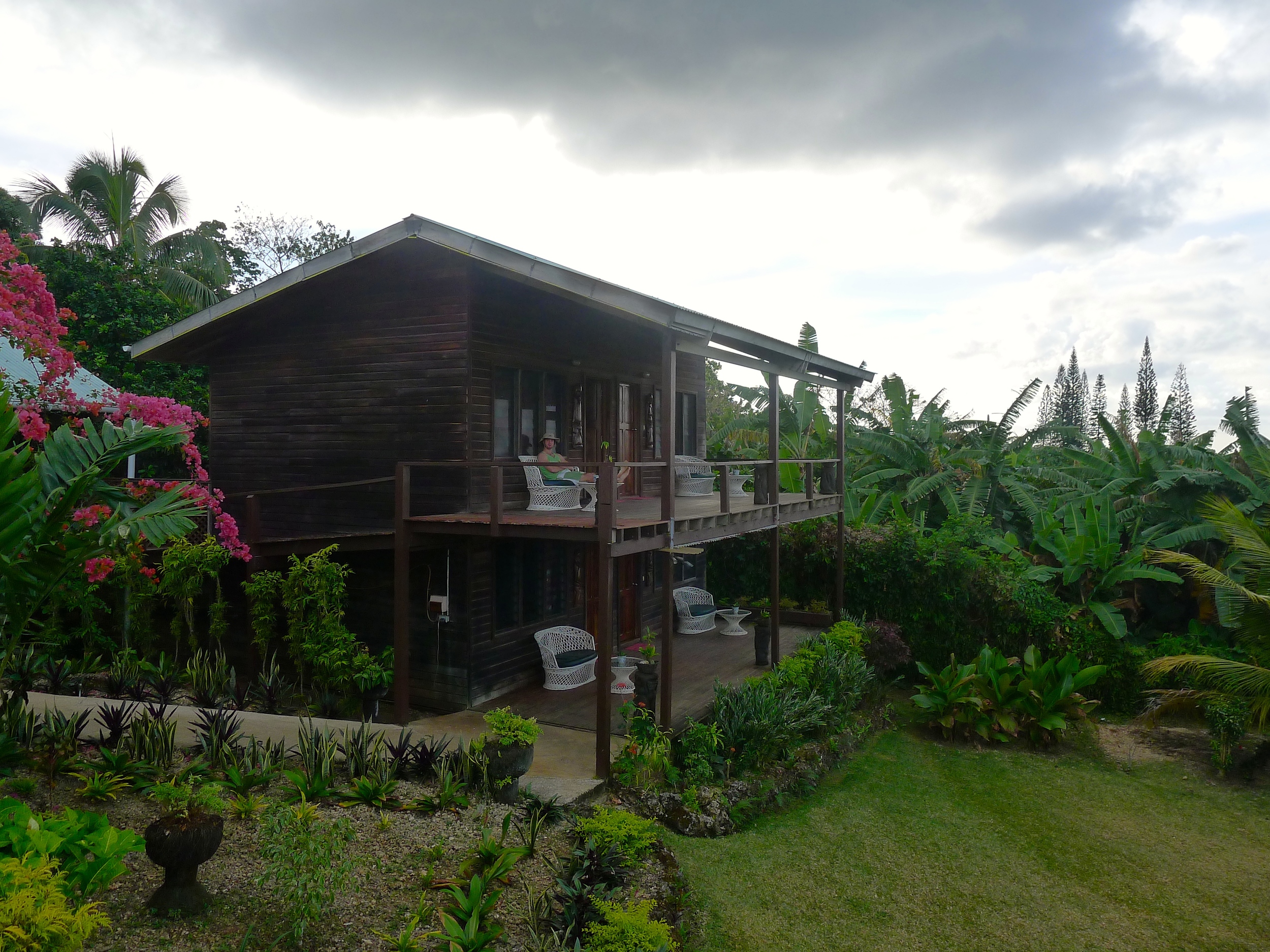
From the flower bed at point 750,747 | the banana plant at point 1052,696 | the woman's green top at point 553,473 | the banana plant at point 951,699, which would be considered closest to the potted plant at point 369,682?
the woman's green top at point 553,473

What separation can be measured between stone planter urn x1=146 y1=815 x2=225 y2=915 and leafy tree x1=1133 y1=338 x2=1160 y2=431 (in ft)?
219

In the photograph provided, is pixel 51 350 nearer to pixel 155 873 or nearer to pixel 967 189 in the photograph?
pixel 155 873

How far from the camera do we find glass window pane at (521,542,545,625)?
11703mm

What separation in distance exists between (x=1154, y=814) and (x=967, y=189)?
10375 mm

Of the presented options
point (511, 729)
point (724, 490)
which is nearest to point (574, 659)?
point (724, 490)

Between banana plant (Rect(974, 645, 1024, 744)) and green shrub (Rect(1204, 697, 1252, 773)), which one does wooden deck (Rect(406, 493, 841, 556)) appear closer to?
banana plant (Rect(974, 645, 1024, 744))

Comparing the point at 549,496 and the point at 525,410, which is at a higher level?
the point at 525,410

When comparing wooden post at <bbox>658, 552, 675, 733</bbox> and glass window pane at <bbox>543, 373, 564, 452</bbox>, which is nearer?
wooden post at <bbox>658, 552, 675, 733</bbox>

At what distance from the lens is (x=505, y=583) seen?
11.3 m

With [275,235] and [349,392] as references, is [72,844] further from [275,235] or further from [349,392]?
[275,235]

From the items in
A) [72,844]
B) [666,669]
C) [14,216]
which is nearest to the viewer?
[72,844]

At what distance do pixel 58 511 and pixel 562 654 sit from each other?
7.29 meters

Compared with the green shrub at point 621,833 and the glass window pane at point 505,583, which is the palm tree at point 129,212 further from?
the green shrub at point 621,833

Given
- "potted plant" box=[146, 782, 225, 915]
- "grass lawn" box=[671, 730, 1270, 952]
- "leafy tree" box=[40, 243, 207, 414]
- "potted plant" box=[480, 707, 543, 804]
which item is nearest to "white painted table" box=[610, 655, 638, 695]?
"grass lawn" box=[671, 730, 1270, 952]
